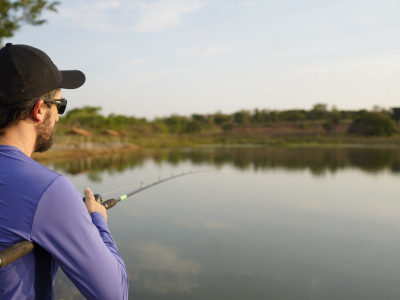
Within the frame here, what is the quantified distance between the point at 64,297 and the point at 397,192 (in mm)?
8126

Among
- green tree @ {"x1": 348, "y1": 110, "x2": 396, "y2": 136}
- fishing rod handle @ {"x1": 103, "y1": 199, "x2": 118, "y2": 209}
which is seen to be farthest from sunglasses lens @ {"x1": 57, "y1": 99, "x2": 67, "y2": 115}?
green tree @ {"x1": 348, "y1": 110, "x2": 396, "y2": 136}

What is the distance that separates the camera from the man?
65 centimetres

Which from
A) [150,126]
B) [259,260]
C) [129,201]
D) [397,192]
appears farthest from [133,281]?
[150,126]

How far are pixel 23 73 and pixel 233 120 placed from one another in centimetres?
6721

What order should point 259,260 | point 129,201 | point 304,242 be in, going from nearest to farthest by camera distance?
point 259,260 → point 304,242 → point 129,201

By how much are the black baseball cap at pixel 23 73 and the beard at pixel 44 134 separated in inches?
3.2

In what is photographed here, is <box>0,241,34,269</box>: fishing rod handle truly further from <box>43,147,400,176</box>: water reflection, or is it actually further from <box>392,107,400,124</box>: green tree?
<box>392,107,400,124</box>: green tree

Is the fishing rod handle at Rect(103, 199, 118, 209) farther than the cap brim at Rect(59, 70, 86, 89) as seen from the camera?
Yes

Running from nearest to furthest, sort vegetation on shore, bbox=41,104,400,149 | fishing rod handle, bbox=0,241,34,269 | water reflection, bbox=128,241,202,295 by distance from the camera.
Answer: fishing rod handle, bbox=0,241,34,269 < water reflection, bbox=128,241,202,295 < vegetation on shore, bbox=41,104,400,149

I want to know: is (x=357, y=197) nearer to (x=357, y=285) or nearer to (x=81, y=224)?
(x=357, y=285)

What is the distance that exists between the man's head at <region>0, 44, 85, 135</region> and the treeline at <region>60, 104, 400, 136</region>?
110 feet

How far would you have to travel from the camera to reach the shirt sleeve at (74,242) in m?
0.66

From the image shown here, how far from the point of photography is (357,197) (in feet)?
25.9

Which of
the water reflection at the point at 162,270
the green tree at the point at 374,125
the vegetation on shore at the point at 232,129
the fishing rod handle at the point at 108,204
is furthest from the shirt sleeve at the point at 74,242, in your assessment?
the green tree at the point at 374,125
